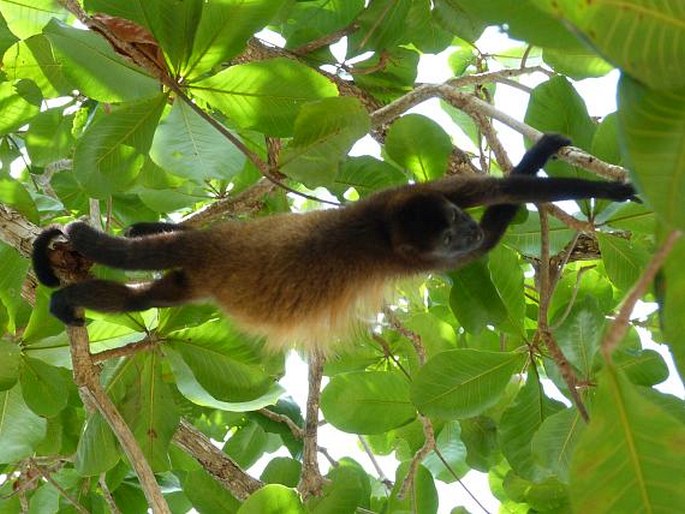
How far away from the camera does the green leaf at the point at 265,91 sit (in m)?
2.98

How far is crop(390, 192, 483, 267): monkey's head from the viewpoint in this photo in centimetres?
302

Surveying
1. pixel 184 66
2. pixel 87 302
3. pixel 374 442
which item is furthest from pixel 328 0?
pixel 374 442

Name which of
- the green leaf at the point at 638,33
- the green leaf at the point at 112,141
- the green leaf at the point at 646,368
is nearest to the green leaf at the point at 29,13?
the green leaf at the point at 112,141

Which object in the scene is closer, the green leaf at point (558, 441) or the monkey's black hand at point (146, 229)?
the green leaf at point (558, 441)

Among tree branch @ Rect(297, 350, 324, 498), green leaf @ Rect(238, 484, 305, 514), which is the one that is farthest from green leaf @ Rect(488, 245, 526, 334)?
green leaf @ Rect(238, 484, 305, 514)

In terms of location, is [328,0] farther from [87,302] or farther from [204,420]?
[204,420]

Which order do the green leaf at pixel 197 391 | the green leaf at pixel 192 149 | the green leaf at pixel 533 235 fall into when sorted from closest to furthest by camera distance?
the green leaf at pixel 192 149, the green leaf at pixel 533 235, the green leaf at pixel 197 391

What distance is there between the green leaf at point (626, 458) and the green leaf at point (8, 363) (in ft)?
7.24

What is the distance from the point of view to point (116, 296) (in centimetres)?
303

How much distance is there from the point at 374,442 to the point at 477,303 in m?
1.83

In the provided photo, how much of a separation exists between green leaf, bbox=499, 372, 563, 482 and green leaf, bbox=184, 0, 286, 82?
5.25ft

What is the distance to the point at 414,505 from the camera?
10.5ft

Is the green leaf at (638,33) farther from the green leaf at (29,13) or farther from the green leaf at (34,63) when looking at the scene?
the green leaf at (34,63)

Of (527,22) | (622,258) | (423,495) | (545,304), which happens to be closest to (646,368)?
(622,258)
